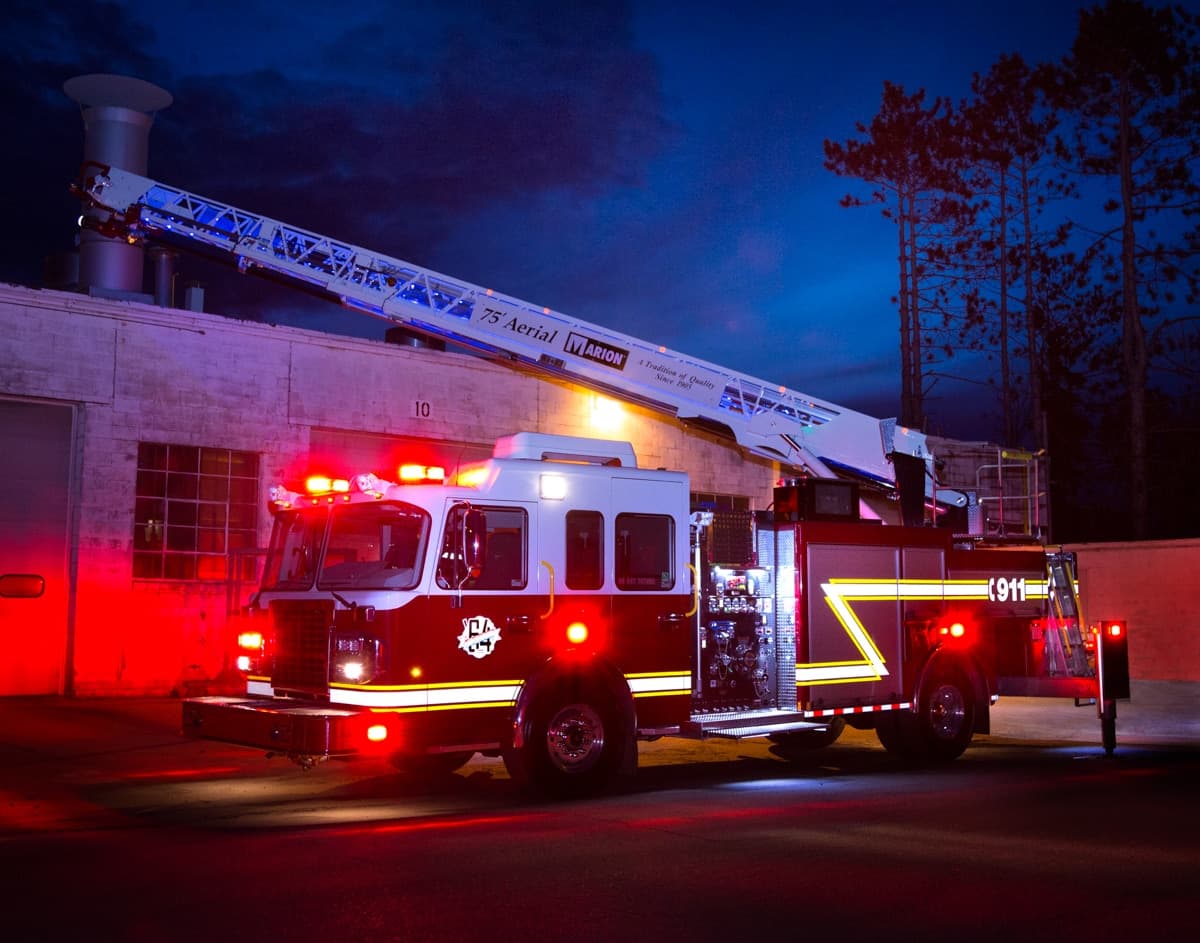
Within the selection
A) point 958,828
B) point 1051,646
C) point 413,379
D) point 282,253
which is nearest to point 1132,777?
point 1051,646

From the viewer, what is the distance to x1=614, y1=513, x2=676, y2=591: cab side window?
10.3 m

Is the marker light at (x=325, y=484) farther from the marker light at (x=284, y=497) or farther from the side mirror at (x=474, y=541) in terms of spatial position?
the side mirror at (x=474, y=541)

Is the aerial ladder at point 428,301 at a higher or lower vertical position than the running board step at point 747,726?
higher

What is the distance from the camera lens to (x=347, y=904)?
238 inches

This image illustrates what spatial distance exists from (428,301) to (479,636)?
7.12m

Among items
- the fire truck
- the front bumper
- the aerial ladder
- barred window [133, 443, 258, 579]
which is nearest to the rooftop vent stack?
barred window [133, 443, 258, 579]

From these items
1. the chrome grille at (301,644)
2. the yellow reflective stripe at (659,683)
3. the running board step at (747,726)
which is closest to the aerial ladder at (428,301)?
the running board step at (747,726)

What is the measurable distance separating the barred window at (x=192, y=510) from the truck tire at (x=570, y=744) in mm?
9379

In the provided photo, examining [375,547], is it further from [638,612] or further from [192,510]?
[192,510]

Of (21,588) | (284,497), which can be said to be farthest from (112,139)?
(284,497)

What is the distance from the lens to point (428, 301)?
15.5 metres

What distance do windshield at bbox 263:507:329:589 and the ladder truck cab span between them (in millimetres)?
22

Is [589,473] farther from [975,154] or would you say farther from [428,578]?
[975,154]

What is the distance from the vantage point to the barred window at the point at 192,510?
17.7 m
